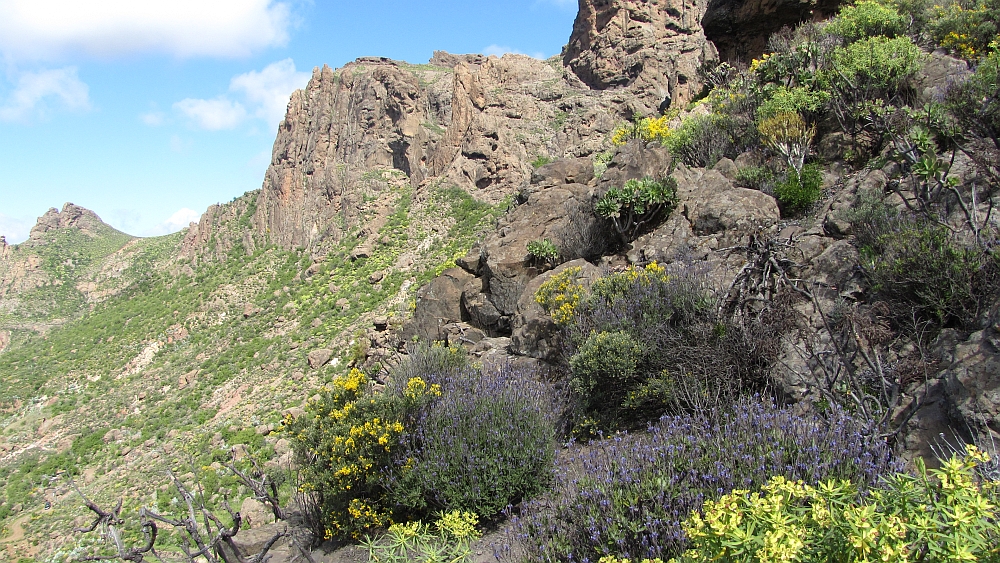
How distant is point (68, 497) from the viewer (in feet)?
68.7

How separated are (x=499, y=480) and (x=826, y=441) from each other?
7.86ft

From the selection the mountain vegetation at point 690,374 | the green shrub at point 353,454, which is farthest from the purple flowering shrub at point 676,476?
the green shrub at point 353,454

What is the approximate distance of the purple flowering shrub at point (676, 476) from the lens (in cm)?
304

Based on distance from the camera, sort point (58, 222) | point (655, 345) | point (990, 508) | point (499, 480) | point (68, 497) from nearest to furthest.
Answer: point (990, 508) < point (499, 480) < point (655, 345) < point (68, 497) < point (58, 222)

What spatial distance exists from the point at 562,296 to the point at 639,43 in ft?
110

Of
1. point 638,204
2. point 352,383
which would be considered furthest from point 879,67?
point 352,383

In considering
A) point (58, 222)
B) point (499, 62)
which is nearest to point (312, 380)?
point (499, 62)

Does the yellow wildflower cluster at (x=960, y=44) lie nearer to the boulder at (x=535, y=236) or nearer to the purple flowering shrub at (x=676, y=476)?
the boulder at (x=535, y=236)

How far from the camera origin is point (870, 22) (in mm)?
10836

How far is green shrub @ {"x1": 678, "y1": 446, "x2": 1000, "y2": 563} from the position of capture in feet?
5.97

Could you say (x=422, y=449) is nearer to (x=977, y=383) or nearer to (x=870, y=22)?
(x=977, y=383)

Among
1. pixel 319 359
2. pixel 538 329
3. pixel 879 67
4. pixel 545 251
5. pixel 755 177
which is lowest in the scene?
pixel 319 359

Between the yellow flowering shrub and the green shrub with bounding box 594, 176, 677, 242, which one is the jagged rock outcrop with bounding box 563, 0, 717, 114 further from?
the yellow flowering shrub

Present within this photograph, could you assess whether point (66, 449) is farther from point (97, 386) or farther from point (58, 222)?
point (58, 222)
